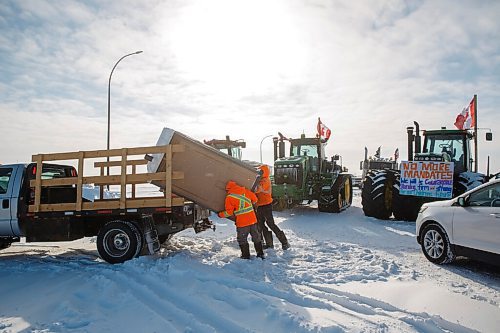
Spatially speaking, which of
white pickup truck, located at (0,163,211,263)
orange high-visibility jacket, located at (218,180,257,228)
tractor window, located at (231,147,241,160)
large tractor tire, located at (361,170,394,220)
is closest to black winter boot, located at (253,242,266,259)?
orange high-visibility jacket, located at (218,180,257,228)

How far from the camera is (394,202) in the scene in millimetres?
12031

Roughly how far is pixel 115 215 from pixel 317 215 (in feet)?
26.5

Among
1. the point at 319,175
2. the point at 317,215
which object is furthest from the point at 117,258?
the point at 319,175

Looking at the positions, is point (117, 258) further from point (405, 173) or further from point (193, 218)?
point (405, 173)

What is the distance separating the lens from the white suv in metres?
5.54

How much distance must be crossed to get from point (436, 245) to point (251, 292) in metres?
3.71

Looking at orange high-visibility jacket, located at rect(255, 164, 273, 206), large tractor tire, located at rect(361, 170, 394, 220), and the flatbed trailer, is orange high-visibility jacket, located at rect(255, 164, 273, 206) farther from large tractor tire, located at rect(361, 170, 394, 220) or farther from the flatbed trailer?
large tractor tire, located at rect(361, 170, 394, 220)

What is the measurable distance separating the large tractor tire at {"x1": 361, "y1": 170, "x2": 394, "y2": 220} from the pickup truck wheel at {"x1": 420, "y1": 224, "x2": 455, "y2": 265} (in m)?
5.42

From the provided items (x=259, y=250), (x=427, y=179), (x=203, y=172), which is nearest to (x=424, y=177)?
(x=427, y=179)

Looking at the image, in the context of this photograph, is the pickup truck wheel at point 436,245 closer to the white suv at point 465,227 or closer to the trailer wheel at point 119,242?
the white suv at point 465,227

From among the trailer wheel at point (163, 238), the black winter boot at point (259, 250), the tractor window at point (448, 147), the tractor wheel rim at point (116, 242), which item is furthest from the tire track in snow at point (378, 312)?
the tractor window at point (448, 147)

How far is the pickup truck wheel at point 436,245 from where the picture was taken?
6281 mm

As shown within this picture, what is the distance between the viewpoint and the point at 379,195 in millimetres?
12039

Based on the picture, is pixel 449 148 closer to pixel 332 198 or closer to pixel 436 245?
pixel 332 198
